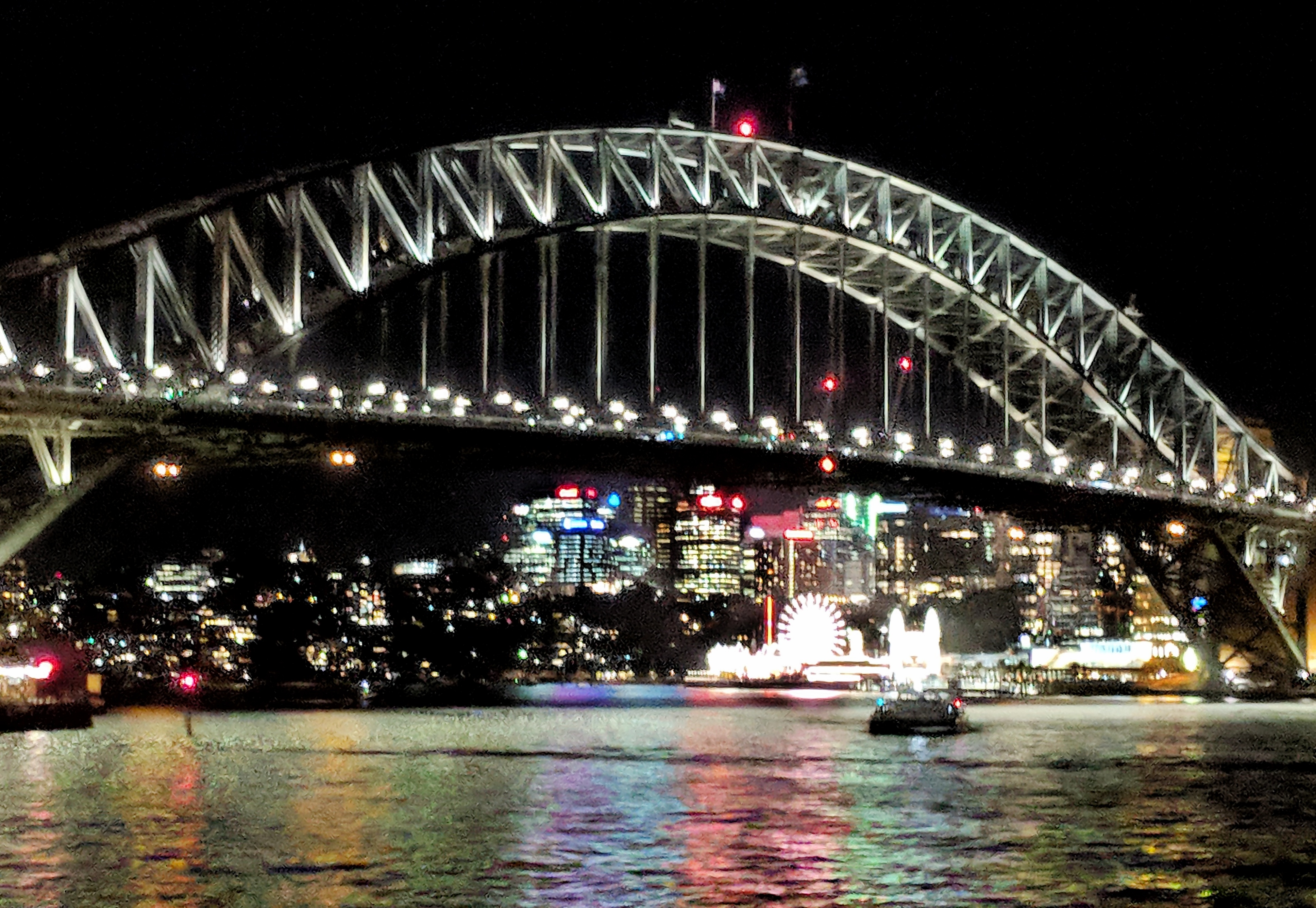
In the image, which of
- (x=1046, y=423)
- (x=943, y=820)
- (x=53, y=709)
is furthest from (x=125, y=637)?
(x=943, y=820)

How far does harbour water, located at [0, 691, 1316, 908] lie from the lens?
2091 cm

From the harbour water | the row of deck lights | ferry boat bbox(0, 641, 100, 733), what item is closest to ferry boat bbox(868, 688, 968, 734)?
the harbour water

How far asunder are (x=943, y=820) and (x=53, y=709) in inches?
1174

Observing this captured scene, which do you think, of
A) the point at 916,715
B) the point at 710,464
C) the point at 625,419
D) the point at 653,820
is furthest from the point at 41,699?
the point at 653,820

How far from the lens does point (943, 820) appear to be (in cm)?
2823

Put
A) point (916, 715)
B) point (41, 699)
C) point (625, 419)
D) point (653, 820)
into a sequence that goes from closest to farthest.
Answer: point (653, 820) < point (41, 699) < point (916, 715) < point (625, 419)

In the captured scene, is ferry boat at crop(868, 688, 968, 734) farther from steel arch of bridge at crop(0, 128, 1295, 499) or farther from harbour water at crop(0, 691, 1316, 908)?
steel arch of bridge at crop(0, 128, 1295, 499)

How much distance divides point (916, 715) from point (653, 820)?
2641cm

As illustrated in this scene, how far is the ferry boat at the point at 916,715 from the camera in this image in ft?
175

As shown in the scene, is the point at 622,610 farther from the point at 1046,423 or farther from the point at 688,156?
the point at 688,156

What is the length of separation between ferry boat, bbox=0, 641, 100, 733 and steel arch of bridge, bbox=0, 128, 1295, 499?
8.05 m

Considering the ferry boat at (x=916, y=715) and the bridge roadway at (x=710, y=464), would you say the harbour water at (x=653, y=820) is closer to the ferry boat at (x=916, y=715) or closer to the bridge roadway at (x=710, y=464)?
the ferry boat at (x=916, y=715)

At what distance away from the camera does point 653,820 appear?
27859 millimetres

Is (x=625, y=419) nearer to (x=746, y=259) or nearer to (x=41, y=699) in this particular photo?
(x=746, y=259)
